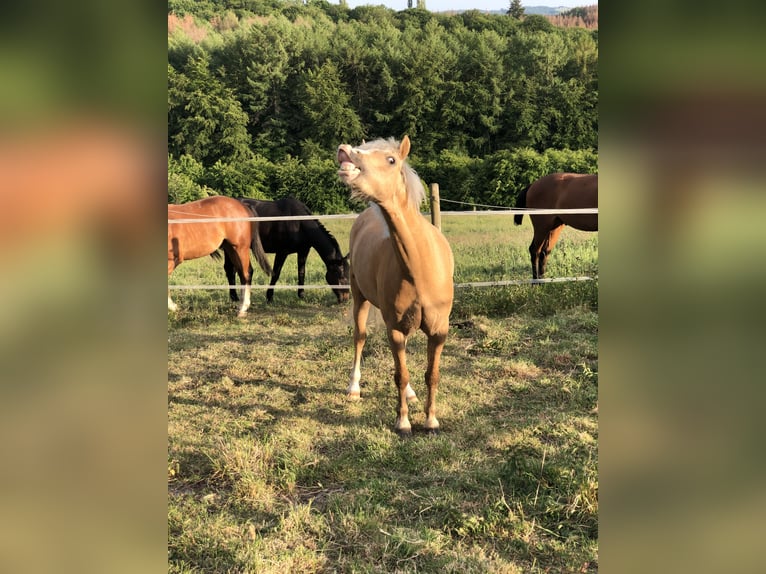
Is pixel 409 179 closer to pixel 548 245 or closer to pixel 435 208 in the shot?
pixel 435 208

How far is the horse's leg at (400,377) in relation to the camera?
3238 millimetres

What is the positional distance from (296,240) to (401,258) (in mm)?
4638

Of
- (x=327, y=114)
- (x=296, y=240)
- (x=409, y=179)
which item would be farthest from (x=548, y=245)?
(x=327, y=114)

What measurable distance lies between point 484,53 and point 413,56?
3388 mm

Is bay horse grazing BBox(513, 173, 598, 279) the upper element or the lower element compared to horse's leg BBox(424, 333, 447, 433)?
upper

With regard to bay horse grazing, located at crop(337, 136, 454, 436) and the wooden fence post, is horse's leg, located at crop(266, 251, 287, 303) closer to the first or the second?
the wooden fence post

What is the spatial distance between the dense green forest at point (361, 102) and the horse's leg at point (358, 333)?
48.3ft

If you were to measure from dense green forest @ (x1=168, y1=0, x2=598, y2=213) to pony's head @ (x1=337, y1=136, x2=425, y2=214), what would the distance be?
52.0ft

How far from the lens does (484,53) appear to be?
85.6 ft

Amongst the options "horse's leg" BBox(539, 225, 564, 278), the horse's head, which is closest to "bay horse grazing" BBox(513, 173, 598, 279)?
"horse's leg" BBox(539, 225, 564, 278)

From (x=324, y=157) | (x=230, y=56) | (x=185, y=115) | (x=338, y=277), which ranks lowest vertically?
(x=338, y=277)

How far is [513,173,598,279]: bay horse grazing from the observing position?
693 cm
